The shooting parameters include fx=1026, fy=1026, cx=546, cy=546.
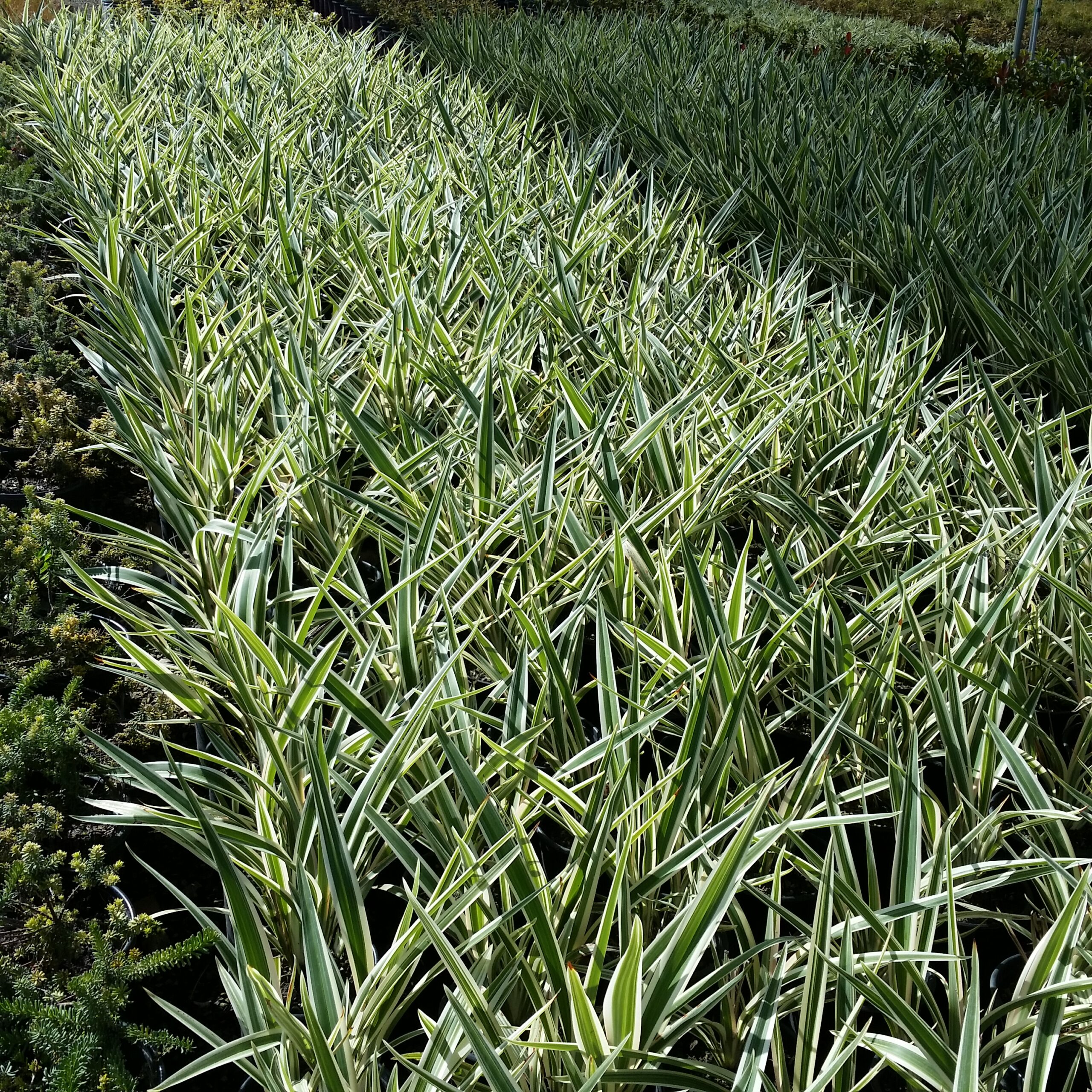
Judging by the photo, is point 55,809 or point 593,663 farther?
point 593,663

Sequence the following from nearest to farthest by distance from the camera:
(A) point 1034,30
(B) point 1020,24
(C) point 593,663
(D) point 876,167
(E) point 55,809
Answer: (E) point 55,809 → (C) point 593,663 → (D) point 876,167 → (B) point 1020,24 → (A) point 1034,30

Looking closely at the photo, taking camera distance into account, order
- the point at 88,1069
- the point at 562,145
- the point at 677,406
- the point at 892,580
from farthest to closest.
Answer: the point at 562,145, the point at 677,406, the point at 892,580, the point at 88,1069

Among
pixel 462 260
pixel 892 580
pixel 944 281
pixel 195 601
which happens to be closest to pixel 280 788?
pixel 195 601

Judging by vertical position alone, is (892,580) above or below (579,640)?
above

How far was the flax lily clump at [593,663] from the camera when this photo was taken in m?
0.94

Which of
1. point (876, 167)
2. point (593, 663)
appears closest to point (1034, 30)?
point (876, 167)

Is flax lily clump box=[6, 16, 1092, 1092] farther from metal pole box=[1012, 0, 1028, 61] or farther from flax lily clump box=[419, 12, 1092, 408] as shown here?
metal pole box=[1012, 0, 1028, 61]

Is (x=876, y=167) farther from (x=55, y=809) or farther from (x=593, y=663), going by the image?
(x=55, y=809)

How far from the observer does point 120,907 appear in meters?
1.25

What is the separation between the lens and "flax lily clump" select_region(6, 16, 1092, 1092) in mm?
938

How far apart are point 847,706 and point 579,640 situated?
400mm

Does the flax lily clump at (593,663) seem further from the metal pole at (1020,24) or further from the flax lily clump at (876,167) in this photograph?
the metal pole at (1020,24)

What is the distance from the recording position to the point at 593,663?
1627mm

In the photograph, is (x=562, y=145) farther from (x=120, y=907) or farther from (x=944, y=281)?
(x=120, y=907)
